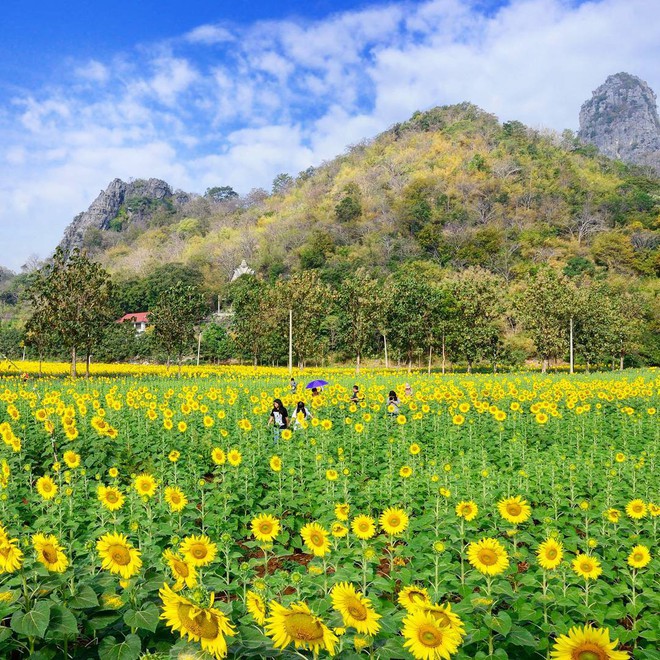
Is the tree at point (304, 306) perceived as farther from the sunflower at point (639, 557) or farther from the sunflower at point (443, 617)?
the sunflower at point (443, 617)

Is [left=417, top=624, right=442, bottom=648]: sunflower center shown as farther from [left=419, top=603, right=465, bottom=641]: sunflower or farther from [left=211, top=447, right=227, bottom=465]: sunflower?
[left=211, top=447, right=227, bottom=465]: sunflower

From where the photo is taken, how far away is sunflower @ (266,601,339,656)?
1598 mm

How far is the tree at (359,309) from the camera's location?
36.1 m

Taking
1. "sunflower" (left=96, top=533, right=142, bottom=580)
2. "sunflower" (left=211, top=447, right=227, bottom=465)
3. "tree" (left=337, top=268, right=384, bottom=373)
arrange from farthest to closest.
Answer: "tree" (left=337, top=268, right=384, bottom=373)
"sunflower" (left=211, top=447, right=227, bottom=465)
"sunflower" (left=96, top=533, right=142, bottom=580)

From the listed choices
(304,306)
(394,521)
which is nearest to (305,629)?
(394,521)

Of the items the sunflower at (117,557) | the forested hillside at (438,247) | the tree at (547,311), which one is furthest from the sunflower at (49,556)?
the tree at (547,311)

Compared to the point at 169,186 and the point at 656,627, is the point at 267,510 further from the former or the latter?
the point at 169,186

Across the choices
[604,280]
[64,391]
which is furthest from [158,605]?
[604,280]

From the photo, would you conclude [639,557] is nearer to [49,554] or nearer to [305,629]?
[305,629]

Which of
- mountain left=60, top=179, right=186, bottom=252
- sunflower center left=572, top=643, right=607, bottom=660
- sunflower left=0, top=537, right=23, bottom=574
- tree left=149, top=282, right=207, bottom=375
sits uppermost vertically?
mountain left=60, top=179, right=186, bottom=252

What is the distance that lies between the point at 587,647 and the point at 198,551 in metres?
1.67

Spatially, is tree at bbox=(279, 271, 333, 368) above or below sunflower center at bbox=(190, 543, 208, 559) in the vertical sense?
above

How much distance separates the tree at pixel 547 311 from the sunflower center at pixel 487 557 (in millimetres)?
35987

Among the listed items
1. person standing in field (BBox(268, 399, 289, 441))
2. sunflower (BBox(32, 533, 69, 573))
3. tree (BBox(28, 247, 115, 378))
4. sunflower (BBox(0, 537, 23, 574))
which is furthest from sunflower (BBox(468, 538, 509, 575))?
tree (BBox(28, 247, 115, 378))
